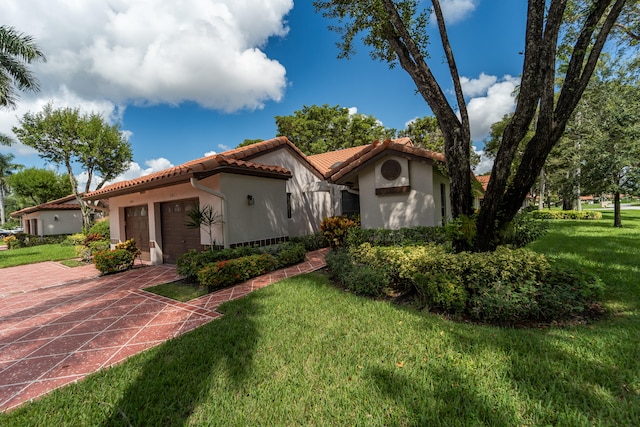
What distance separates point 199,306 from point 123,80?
1189 cm

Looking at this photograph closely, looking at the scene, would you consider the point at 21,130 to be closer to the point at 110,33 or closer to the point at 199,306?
the point at 110,33

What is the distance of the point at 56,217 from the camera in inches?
977

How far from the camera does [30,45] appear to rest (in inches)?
498

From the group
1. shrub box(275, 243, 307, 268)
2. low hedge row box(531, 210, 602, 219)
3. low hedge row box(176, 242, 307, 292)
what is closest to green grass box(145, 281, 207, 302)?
low hedge row box(176, 242, 307, 292)

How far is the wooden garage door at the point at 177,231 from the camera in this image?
9.56 m

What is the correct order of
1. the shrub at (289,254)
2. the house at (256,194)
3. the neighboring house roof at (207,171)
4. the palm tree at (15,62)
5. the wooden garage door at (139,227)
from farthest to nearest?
the palm tree at (15,62), the wooden garage door at (139,227), the shrub at (289,254), the house at (256,194), the neighboring house roof at (207,171)

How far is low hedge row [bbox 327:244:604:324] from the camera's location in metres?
4.02

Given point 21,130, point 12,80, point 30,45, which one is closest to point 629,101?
point 30,45

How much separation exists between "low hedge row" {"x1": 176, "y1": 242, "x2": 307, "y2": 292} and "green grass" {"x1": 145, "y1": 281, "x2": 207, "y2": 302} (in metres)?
0.22

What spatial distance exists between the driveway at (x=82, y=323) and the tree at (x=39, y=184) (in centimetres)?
3320

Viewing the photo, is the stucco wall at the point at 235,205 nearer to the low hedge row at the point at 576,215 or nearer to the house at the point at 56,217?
the house at the point at 56,217

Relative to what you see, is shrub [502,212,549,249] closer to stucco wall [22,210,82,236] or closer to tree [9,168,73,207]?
stucco wall [22,210,82,236]

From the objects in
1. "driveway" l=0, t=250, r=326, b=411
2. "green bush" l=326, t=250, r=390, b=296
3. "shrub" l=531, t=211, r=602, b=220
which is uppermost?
"shrub" l=531, t=211, r=602, b=220

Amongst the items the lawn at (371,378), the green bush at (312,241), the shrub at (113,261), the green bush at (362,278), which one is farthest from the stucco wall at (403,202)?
the shrub at (113,261)
